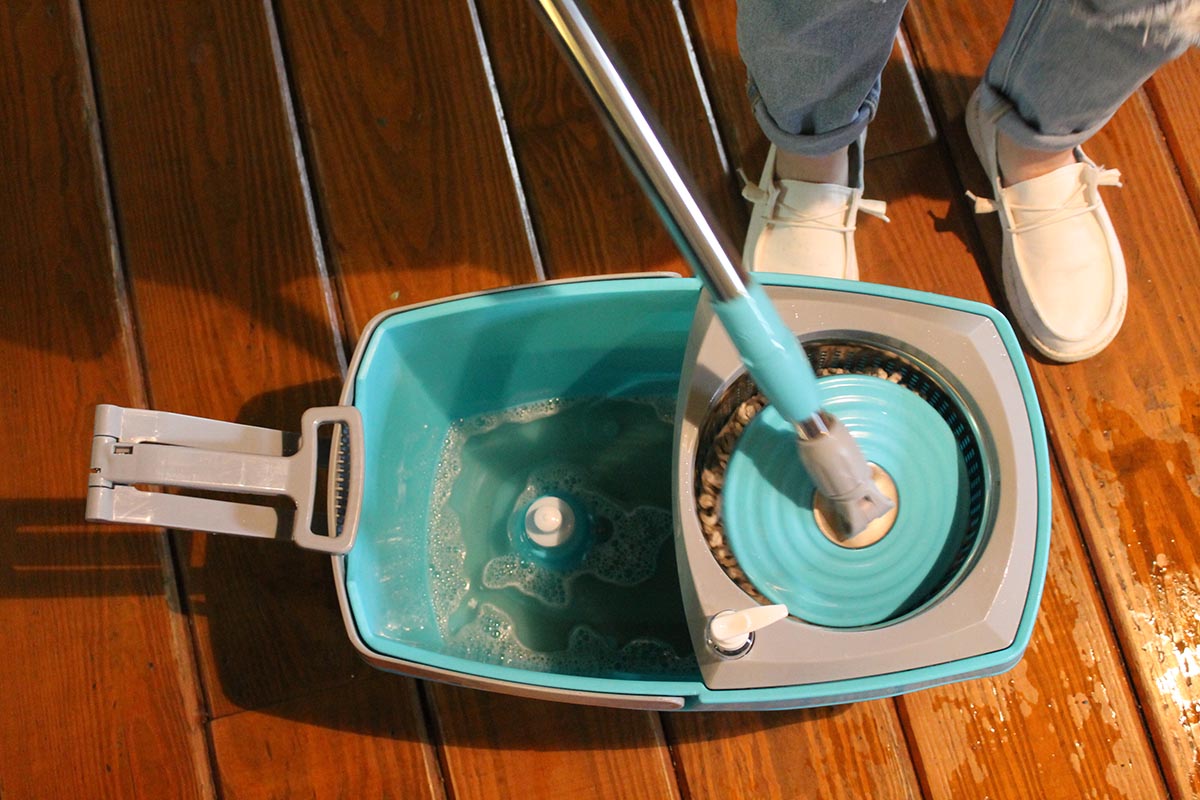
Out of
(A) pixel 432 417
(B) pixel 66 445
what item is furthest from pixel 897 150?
(B) pixel 66 445

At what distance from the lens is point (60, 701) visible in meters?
0.87

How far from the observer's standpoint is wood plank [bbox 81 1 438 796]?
0.85 metres

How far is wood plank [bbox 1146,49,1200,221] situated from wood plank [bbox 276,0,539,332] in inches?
25.4

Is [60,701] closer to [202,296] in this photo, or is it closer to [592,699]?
[202,296]

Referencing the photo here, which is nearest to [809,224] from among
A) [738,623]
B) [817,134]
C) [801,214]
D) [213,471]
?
[801,214]

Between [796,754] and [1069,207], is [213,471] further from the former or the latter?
[1069,207]

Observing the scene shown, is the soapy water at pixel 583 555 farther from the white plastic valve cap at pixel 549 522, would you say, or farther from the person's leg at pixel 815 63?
the person's leg at pixel 815 63

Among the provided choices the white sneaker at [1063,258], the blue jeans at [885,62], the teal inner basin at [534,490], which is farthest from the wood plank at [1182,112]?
the teal inner basin at [534,490]

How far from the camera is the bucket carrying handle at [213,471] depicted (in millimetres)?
584

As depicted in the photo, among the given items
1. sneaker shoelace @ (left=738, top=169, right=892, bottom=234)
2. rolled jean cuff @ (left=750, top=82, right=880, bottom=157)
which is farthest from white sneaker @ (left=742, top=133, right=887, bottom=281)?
rolled jean cuff @ (left=750, top=82, right=880, bottom=157)

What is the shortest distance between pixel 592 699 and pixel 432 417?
0.31m

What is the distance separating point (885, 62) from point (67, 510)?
0.85 m

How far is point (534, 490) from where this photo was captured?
855mm

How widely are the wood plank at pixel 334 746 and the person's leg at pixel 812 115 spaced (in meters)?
0.54
